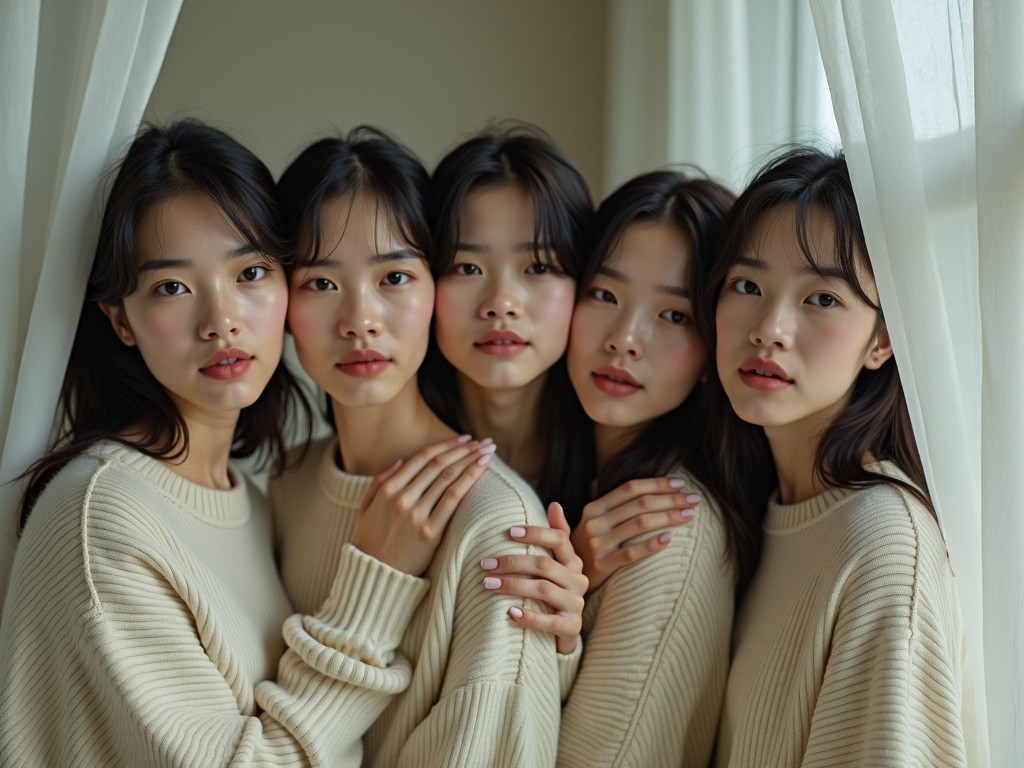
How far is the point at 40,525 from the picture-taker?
1451 millimetres

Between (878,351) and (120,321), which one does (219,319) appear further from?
(878,351)

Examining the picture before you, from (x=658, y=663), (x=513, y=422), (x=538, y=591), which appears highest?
(x=513, y=422)

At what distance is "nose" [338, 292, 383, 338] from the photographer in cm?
161

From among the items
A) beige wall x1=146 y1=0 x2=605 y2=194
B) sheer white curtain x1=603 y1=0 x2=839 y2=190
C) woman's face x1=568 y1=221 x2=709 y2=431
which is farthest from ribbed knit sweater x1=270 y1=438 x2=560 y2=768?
beige wall x1=146 y1=0 x2=605 y2=194

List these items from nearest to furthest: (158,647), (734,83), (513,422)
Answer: (158,647) → (513,422) → (734,83)

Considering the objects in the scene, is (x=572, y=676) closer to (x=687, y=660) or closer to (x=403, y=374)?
(x=687, y=660)

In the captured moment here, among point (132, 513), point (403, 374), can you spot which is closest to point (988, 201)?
point (403, 374)

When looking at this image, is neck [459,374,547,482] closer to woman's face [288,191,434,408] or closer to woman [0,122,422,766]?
woman's face [288,191,434,408]

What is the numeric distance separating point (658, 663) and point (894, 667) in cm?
40

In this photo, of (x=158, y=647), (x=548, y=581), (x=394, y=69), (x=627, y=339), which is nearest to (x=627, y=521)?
(x=548, y=581)

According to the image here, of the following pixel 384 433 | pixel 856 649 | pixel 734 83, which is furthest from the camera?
pixel 734 83

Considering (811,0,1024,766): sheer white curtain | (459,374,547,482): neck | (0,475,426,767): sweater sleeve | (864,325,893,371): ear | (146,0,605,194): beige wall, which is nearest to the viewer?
(811,0,1024,766): sheer white curtain

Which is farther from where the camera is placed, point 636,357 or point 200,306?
point 636,357

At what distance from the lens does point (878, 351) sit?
1.50 metres
